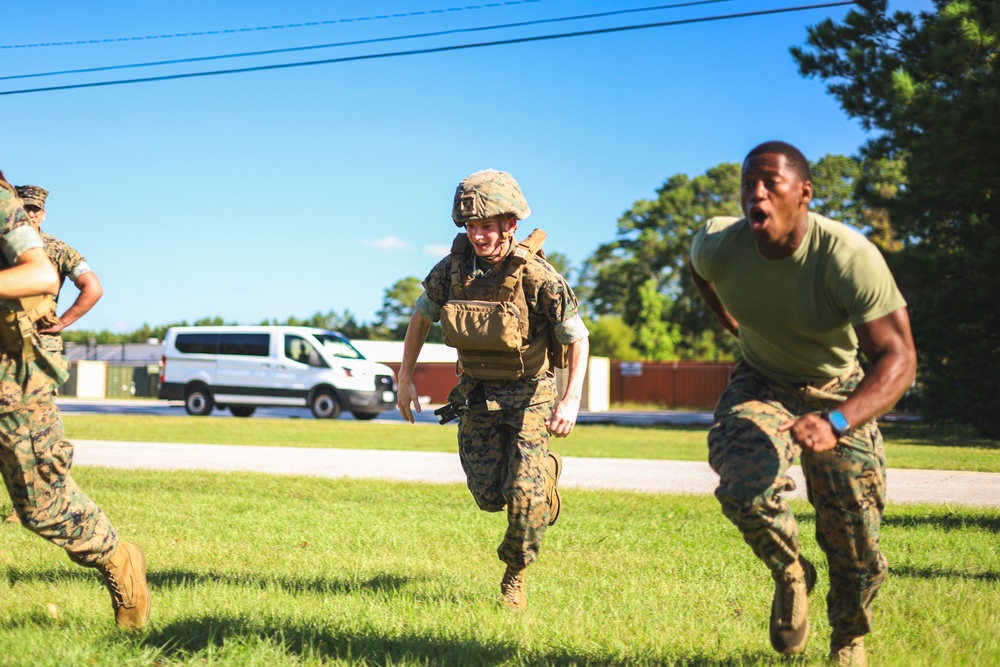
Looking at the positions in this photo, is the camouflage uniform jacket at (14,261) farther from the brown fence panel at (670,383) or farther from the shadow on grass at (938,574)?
the brown fence panel at (670,383)

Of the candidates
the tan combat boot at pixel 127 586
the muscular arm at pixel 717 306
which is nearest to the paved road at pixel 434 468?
the muscular arm at pixel 717 306

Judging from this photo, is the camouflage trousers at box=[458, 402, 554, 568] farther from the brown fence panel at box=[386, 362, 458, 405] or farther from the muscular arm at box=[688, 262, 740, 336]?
the brown fence panel at box=[386, 362, 458, 405]

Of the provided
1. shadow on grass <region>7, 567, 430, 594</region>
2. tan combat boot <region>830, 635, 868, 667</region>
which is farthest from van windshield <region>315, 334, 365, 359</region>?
tan combat boot <region>830, 635, 868, 667</region>

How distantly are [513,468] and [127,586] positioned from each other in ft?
5.70

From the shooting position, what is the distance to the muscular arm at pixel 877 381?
3.00 metres

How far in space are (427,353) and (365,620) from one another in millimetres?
51549

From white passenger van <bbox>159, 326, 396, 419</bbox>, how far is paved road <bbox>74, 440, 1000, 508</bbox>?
9.65m

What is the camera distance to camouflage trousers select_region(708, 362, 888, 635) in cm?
332

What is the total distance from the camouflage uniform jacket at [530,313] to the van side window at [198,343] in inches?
869

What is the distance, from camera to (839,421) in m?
3.01

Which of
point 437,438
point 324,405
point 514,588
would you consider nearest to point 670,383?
point 324,405

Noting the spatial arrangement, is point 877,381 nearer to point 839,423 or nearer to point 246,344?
point 839,423

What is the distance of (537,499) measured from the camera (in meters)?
4.70

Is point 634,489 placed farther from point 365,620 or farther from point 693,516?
point 365,620
